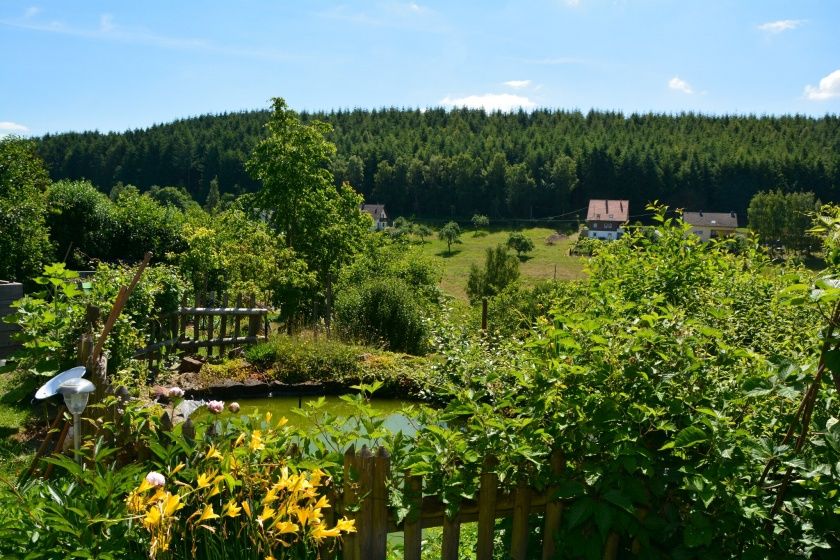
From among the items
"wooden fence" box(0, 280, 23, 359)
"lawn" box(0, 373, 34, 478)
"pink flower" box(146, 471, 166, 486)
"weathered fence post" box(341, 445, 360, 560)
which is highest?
"pink flower" box(146, 471, 166, 486)

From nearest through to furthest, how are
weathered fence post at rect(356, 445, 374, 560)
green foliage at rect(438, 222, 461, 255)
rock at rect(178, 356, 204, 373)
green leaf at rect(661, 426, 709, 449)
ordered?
green leaf at rect(661, 426, 709, 449) < weathered fence post at rect(356, 445, 374, 560) < rock at rect(178, 356, 204, 373) < green foliage at rect(438, 222, 461, 255)

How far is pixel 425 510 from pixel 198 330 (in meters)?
8.32

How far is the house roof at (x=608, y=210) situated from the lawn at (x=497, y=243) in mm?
8246

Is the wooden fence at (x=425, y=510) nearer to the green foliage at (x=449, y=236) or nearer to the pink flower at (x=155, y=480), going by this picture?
the pink flower at (x=155, y=480)

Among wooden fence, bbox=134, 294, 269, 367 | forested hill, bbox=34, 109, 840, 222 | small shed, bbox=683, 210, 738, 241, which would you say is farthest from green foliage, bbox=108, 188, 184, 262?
small shed, bbox=683, 210, 738, 241

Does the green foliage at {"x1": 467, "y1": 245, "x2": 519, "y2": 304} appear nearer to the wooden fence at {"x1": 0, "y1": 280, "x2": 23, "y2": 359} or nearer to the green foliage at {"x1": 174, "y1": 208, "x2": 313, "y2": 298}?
the green foliage at {"x1": 174, "y1": 208, "x2": 313, "y2": 298}

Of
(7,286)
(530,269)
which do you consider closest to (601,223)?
(530,269)

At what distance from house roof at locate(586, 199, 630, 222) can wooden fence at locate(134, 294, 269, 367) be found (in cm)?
7608

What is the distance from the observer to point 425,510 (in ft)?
8.98

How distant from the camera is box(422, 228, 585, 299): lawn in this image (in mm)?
50156

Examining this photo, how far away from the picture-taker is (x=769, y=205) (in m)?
71.7

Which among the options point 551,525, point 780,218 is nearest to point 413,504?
point 551,525

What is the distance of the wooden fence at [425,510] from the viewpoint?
2.63 meters

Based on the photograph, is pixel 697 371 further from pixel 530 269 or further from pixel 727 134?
pixel 727 134
